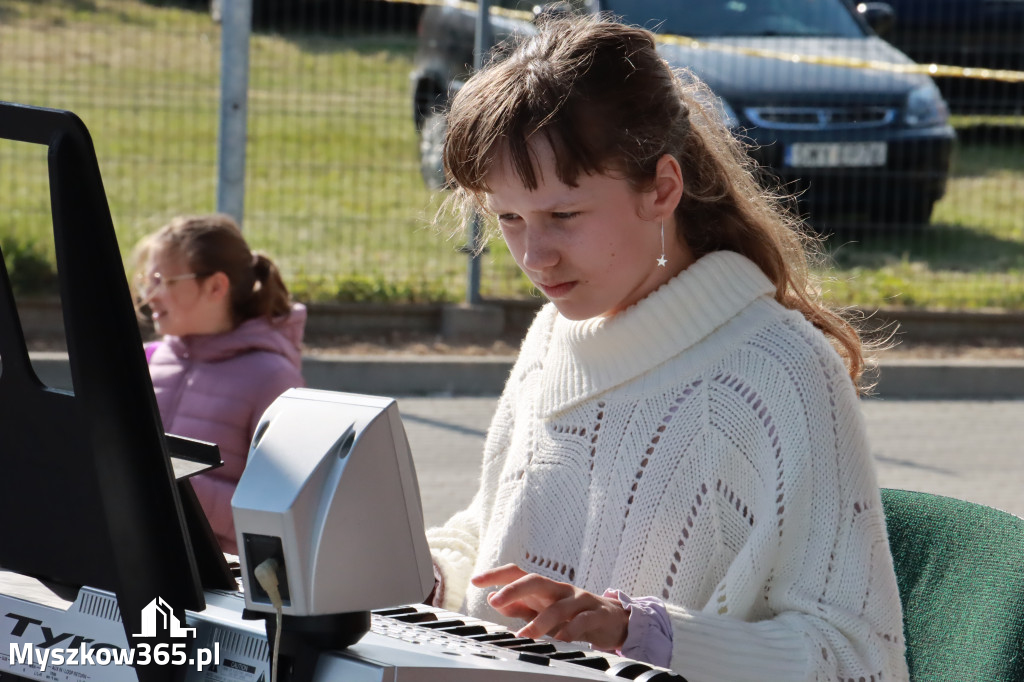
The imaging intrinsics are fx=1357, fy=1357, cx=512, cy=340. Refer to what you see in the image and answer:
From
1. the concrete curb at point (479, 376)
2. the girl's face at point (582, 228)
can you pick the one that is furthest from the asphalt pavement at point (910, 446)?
the girl's face at point (582, 228)

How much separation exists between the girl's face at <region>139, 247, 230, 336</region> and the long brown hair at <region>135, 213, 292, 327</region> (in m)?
0.02

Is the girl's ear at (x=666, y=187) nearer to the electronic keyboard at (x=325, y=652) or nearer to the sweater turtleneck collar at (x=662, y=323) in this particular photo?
the sweater turtleneck collar at (x=662, y=323)

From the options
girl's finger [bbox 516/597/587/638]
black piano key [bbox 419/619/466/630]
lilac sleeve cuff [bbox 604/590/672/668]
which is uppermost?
black piano key [bbox 419/619/466/630]

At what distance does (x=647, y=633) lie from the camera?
1528 mm

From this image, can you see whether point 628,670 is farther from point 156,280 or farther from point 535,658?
point 156,280

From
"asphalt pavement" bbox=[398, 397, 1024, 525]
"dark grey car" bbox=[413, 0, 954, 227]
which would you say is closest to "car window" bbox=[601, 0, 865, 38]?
"dark grey car" bbox=[413, 0, 954, 227]

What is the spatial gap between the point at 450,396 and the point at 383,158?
1.81m

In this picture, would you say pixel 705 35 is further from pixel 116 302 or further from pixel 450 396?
pixel 116 302

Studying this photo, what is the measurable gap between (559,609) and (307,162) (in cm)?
648

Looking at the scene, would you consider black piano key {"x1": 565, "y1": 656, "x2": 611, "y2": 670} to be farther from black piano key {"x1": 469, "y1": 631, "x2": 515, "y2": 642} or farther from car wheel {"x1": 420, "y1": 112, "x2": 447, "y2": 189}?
car wheel {"x1": 420, "y1": 112, "x2": 447, "y2": 189}

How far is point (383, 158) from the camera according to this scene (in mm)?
7777

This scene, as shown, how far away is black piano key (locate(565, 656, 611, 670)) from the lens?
44.9 inches

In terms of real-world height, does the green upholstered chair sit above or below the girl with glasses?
above

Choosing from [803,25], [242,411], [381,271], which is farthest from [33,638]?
[803,25]
